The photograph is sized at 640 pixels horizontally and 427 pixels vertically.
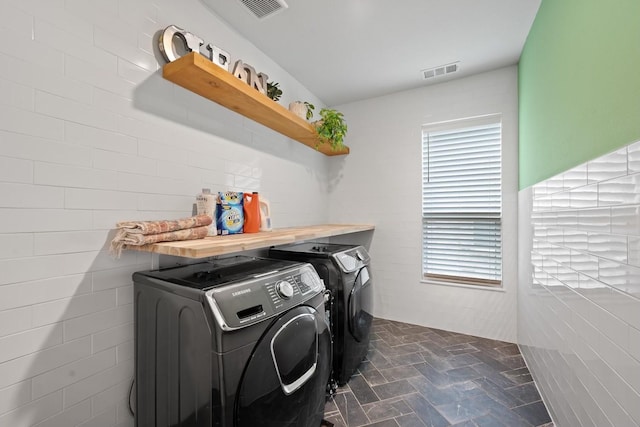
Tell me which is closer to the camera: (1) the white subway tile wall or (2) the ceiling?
(1) the white subway tile wall

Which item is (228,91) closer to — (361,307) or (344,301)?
(344,301)

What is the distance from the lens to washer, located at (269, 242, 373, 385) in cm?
183

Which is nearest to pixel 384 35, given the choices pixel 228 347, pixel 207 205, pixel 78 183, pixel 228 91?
pixel 228 91

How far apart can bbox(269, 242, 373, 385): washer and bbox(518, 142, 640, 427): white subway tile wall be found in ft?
3.64

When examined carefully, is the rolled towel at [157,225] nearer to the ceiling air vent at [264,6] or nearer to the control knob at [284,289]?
the control knob at [284,289]

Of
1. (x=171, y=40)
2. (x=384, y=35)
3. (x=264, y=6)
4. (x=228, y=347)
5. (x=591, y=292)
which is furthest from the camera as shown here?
(x=384, y=35)

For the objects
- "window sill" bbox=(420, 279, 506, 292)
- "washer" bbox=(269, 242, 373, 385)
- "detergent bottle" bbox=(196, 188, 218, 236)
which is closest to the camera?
"detergent bottle" bbox=(196, 188, 218, 236)

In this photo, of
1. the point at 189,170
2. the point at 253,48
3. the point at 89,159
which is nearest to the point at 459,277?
the point at 189,170

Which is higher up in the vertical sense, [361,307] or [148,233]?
[148,233]

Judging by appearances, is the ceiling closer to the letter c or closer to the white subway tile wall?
the letter c

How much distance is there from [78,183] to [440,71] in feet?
9.19

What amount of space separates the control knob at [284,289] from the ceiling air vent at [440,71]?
7.76 ft

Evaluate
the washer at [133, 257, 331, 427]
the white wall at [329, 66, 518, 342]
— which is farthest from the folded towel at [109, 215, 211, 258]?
the white wall at [329, 66, 518, 342]

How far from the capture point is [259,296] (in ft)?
3.62
